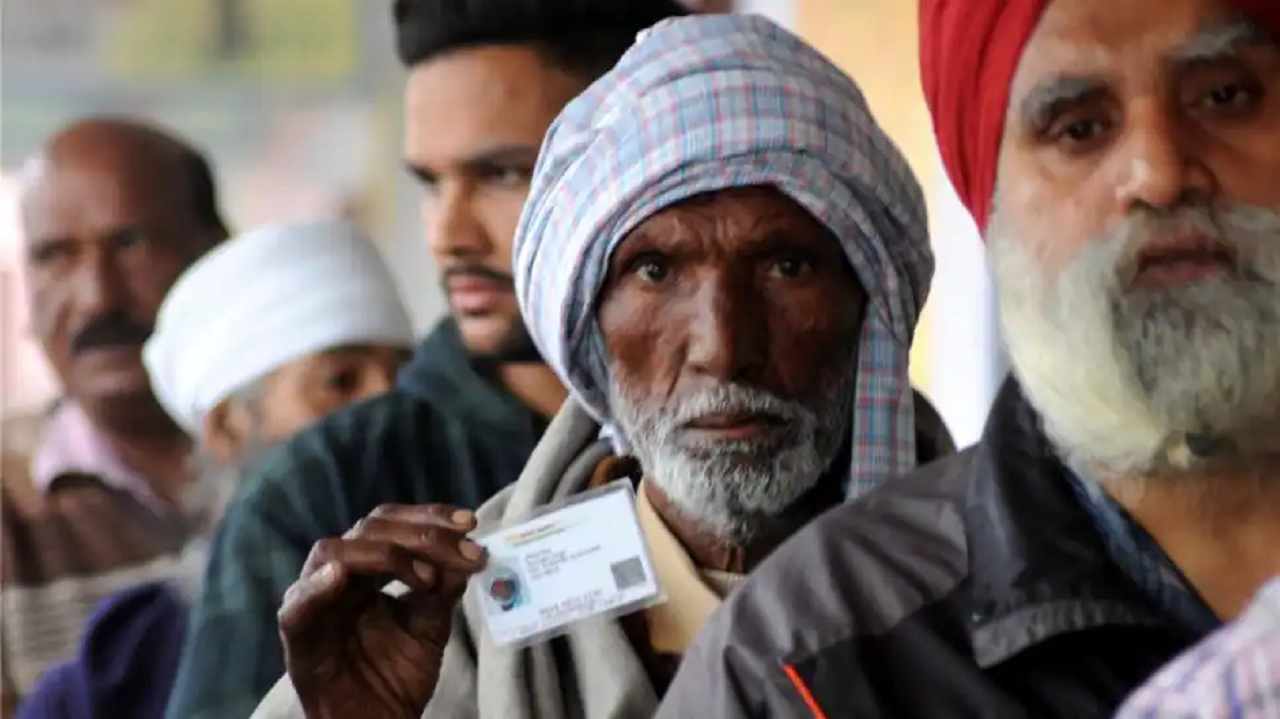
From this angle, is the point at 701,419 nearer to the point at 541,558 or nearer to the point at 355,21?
the point at 541,558

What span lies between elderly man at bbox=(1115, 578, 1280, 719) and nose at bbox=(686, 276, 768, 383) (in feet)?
1.12

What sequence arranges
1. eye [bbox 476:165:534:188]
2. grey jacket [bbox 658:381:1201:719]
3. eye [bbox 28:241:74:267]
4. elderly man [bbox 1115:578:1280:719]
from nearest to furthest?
elderly man [bbox 1115:578:1280:719] < grey jacket [bbox 658:381:1201:719] < eye [bbox 476:165:534:188] < eye [bbox 28:241:74:267]

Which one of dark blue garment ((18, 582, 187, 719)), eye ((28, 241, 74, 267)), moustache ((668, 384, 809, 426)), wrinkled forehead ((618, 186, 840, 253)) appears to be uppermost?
wrinkled forehead ((618, 186, 840, 253))

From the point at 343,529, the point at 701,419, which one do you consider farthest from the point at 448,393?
the point at 701,419

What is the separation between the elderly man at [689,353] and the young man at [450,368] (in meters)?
0.06

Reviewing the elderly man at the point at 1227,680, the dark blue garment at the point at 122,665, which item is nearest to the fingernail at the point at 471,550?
the dark blue garment at the point at 122,665

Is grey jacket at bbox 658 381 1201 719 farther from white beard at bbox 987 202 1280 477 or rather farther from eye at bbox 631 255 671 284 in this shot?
eye at bbox 631 255 671 284

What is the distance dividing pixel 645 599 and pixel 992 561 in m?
0.28

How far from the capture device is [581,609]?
98 centimetres

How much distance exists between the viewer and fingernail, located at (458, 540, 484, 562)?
978 mm

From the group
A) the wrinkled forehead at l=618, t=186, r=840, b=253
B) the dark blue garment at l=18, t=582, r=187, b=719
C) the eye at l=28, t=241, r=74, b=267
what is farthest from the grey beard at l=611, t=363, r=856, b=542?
the eye at l=28, t=241, r=74, b=267

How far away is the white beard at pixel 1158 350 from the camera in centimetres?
77

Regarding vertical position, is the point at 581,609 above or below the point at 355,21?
below

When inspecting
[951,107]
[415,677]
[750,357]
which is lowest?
[415,677]
